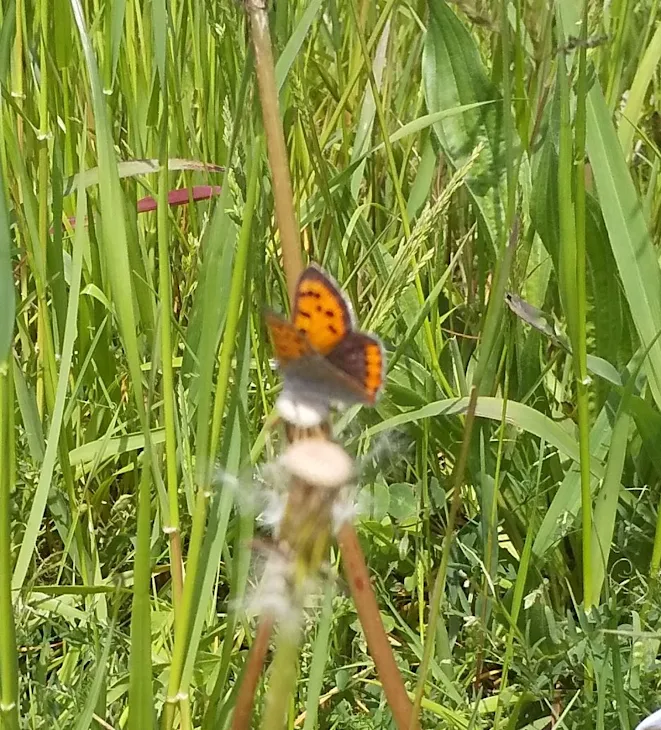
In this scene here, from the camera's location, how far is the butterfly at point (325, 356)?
0.33 meters

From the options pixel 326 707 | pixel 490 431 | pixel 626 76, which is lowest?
pixel 326 707

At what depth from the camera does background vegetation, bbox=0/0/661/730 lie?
1.97ft

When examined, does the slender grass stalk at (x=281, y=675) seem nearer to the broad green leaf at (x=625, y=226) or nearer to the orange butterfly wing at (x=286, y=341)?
the orange butterfly wing at (x=286, y=341)

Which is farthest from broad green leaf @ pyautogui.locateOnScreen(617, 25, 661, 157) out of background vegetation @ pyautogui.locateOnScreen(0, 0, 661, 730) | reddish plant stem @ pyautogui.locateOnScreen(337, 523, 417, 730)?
reddish plant stem @ pyautogui.locateOnScreen(337, 523, 417, 730)

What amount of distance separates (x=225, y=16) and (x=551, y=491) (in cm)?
60

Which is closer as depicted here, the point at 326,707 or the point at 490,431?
the point at 326,707

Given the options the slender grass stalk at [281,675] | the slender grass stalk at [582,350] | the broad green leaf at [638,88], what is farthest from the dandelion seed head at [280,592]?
the broad green leaf at [638,88]

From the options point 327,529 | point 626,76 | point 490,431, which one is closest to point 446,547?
point 327,529

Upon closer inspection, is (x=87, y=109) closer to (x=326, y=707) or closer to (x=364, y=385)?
(x=326, y=707)

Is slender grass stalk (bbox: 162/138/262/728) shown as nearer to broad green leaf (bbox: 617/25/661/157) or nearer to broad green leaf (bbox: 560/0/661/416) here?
broad green leaf (bbox: 560/0/661/416)

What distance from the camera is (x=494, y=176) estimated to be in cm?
103

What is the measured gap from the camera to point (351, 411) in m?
0.78

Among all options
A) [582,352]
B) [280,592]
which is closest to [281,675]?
[280,592]

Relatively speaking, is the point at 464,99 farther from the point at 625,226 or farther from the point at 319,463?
the point at 319,463
